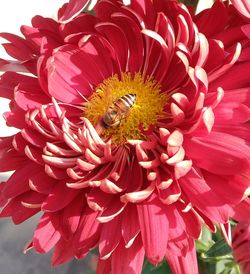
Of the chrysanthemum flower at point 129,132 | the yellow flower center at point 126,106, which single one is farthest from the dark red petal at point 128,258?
the yellow flower center at point 126,106

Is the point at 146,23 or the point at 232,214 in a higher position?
the point at 146,23

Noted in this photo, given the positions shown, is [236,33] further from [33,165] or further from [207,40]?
[33,165]

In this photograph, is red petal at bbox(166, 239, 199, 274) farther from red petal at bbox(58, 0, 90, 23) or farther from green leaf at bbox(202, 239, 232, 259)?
red petal at bbox(58, 0, 90, 23)

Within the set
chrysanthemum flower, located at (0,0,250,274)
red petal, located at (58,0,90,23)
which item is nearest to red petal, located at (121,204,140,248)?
chrysanthemum flower, located at (0,0,250,274)

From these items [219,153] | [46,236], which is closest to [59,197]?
[46,236]

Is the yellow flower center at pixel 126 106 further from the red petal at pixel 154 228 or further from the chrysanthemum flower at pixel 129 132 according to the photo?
the red petal at pixel 154 228

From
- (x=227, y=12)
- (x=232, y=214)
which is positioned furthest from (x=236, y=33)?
(x=232, y=214)
